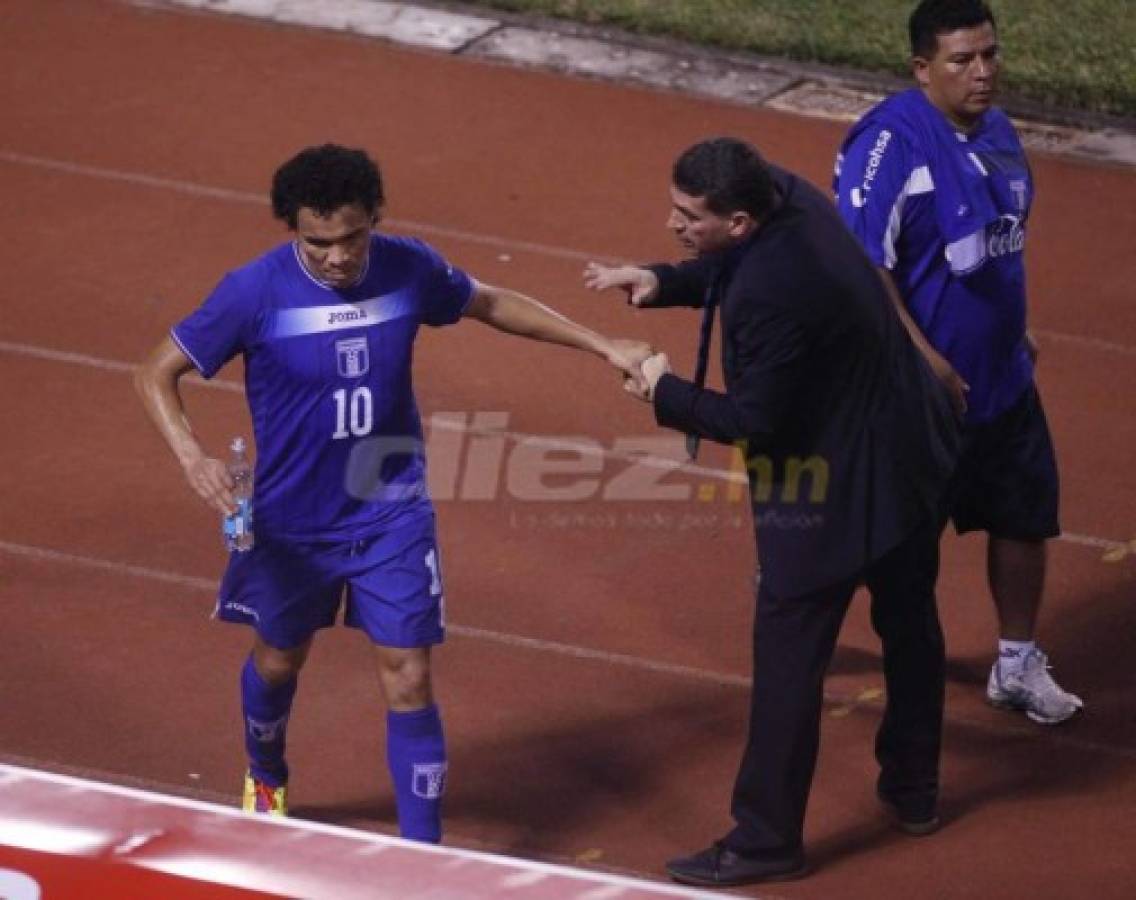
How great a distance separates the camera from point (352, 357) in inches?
248

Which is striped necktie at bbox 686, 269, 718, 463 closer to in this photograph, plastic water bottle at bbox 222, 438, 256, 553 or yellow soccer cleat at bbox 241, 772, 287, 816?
plastic water bottle at bbox 222, 438, 256, 553

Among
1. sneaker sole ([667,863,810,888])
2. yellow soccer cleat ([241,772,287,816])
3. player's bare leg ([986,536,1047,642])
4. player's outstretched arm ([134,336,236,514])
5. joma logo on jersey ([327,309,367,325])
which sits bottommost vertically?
sneaker sole ([667,863,810,888])

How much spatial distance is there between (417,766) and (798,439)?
4.18 feet

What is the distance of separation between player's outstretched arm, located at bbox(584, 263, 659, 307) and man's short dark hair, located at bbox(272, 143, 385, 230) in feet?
2.43

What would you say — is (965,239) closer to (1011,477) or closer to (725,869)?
(1011,477)

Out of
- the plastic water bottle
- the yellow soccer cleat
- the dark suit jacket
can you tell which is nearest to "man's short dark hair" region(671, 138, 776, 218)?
the dark suit jacket

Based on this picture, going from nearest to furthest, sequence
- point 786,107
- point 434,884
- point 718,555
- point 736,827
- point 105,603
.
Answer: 1. point 434,884
2. point 736,827
3. point 105,603
4. point 718,555
5. point 786,107

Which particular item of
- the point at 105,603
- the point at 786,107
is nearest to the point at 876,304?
the point at 105,603

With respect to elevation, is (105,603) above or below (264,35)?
below

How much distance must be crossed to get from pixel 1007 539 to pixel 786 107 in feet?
18.4

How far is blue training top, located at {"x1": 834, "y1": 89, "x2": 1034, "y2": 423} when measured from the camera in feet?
22.6

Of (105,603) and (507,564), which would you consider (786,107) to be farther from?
(105,603)

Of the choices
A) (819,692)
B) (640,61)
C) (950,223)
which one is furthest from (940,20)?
(640,61)

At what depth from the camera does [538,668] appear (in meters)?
7.93
